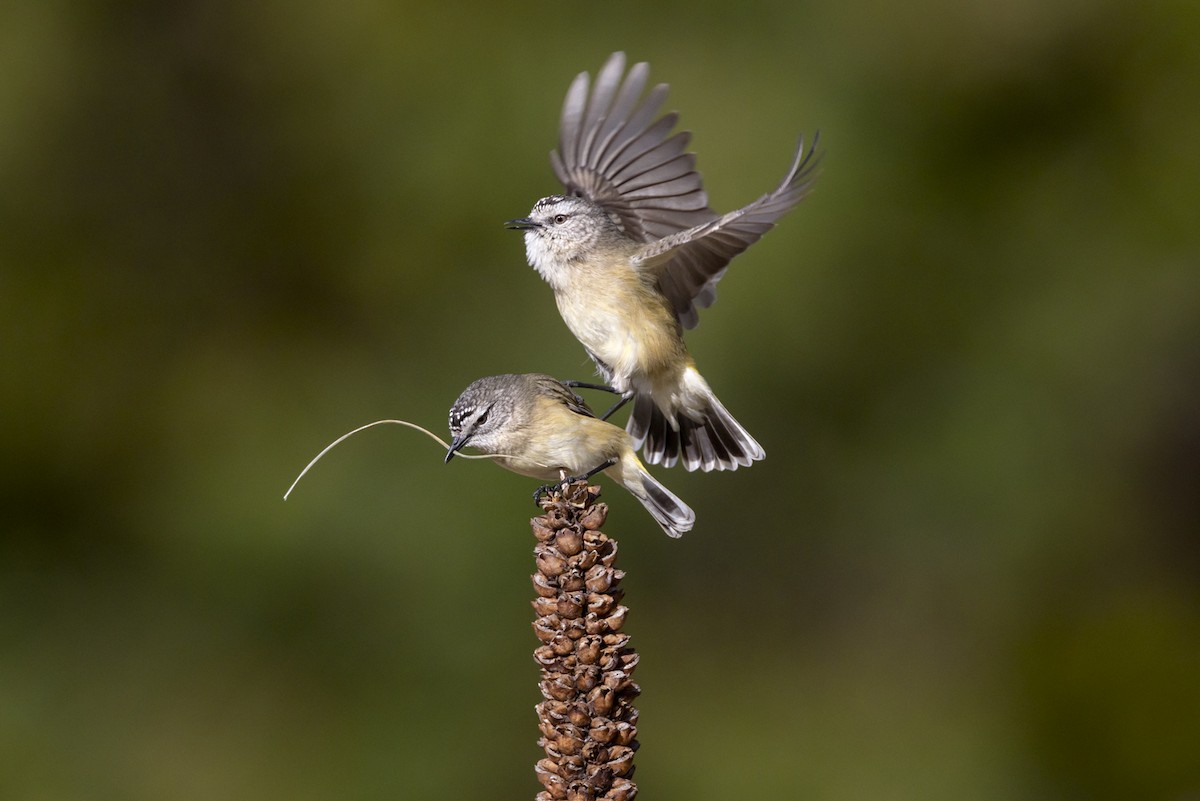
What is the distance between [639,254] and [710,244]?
0.16 meters

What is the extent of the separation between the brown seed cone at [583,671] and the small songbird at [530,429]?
60cm

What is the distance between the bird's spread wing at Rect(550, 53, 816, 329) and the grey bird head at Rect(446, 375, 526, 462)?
510mm

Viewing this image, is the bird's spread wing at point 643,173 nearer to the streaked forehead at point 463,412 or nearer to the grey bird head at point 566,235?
the grey bird head at point 566,235

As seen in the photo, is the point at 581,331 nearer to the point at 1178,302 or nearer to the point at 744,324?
the point at 744,324

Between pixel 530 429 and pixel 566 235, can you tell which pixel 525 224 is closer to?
pixel 566 235

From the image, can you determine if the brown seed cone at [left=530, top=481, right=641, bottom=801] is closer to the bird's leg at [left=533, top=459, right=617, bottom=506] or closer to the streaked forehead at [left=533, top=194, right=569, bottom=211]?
the bird's leg at [left=533, top=459, right=617, bottom=506]

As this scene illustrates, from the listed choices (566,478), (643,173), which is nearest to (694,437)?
(643,173)

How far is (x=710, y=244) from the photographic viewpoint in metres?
2.98

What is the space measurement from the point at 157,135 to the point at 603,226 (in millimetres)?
3990

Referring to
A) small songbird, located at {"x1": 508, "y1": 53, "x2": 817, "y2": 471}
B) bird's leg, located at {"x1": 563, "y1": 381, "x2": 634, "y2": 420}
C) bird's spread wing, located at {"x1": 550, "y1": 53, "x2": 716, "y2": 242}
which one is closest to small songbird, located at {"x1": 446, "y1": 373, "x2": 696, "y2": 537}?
bird's leg, located at {"x1": 563, "y1": 381, "x2": 634, "y2": 420}

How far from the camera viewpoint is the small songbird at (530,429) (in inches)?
104

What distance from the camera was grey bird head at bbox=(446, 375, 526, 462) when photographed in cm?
265

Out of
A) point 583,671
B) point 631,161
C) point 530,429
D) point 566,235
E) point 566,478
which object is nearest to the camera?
point 583,671

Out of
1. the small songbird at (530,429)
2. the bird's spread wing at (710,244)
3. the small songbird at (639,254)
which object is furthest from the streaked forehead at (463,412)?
the bird's spread wing at (710,244)
